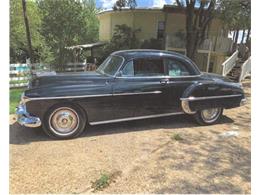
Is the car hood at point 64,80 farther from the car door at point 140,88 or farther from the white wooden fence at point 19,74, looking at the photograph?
the white wooden fence at point 19,74

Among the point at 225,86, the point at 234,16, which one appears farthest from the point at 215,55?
the point at 225,86

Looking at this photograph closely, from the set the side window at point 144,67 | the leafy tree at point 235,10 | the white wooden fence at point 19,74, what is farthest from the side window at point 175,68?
the white wooden fence at point 19,74

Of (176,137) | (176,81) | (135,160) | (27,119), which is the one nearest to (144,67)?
(176,81)

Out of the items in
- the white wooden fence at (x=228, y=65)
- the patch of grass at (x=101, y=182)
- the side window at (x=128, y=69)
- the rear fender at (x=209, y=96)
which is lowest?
the patch of grass at (x=101, y=182)

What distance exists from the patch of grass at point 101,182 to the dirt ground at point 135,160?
2.5 inches

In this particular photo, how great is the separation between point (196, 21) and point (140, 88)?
38.0ft

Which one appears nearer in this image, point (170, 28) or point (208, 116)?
point (208, 116)

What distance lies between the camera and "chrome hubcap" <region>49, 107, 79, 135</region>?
4984 mm

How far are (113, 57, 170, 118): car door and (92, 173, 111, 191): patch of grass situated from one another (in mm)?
2052

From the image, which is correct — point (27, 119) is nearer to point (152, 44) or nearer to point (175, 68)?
point (175, 68)

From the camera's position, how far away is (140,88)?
5566 mm

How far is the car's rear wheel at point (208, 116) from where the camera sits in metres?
6.22

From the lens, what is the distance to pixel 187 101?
19.4 ft
